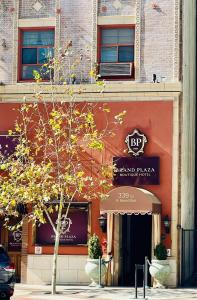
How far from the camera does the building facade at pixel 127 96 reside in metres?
26.0

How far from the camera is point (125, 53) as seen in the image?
27.3m

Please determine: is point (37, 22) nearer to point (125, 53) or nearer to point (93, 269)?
point (125, 53)

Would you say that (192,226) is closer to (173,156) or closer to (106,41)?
(173,156)

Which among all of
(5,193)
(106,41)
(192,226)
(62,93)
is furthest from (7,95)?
(192,226)

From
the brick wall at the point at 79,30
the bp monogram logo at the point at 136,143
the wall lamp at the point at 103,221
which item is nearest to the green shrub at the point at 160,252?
the wall lamp at the point at 103,221

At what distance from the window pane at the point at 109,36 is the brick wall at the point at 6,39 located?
3.82 metres

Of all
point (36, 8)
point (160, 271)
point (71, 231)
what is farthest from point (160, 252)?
point (36, 8)

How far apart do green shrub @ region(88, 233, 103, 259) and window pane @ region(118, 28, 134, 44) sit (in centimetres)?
783

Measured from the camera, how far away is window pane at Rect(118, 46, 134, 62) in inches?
1073

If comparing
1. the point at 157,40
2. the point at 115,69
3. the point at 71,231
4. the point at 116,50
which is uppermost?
the point at 157,40

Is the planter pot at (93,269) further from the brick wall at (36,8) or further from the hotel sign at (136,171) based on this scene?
the brick wall at (36,8)

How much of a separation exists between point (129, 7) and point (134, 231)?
9.07 meters

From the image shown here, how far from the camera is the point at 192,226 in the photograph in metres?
28.1

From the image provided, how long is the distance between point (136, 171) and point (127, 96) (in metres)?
2.95
